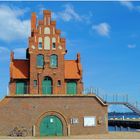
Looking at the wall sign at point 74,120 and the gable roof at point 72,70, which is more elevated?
the gable roof at point 72,70

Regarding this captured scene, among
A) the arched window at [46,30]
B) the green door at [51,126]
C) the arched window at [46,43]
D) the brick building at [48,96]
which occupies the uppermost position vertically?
the arched window at [46,30]

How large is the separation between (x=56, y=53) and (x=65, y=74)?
286cm

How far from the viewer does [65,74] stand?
161 ft

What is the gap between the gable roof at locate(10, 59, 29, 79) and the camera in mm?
48156

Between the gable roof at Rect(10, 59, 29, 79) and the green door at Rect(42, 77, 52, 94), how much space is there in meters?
2.31

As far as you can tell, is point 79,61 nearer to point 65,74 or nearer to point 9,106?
point 65,74

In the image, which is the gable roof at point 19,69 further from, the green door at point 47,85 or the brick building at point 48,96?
the green door at point 47,85

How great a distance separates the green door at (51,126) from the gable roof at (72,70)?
6.06m

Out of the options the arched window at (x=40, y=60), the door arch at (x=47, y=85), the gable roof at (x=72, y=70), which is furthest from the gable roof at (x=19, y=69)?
the gable roof at (x=72, y=70)

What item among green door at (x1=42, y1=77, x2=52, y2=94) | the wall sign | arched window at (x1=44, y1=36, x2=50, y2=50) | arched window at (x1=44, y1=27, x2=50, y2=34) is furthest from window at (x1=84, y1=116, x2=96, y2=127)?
arched window at (x1=44, y1=27, x2=50, y2=34)

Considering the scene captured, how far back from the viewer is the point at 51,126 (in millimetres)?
45125

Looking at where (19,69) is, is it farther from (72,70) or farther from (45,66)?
(72,70)

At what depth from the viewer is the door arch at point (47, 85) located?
156ft

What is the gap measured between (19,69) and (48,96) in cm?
625
